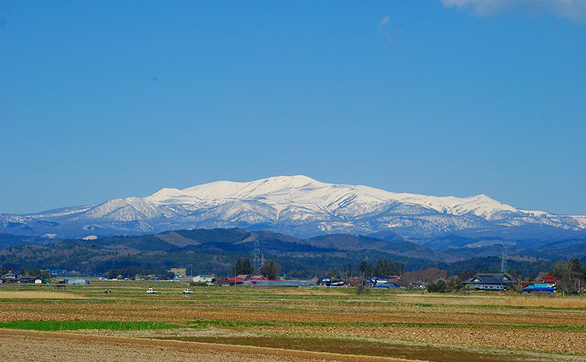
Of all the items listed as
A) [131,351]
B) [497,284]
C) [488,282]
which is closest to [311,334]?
[131,351]

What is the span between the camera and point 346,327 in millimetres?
54438

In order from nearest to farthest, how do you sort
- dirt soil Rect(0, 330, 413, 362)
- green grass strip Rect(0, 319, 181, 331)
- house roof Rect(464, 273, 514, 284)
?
dirt soil Rect(0, 330, 413, 362) → green grass strip Rect(0, 319, 181, 331) → house roof Rect(464, 273, 514, 284)

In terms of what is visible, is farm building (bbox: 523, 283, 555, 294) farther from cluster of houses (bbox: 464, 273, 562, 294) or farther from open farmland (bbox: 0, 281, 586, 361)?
open farmland (bbox: 0, 281, 586, 361)

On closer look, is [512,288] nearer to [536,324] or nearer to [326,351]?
[536,324]

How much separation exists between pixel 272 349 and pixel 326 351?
2739 mm

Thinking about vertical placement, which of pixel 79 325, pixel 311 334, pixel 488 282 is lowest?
pixel 311 334

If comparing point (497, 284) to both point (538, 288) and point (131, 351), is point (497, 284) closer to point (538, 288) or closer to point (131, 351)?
point (538, 288)

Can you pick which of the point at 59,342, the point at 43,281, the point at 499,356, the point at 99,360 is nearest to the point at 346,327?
the point at 499,356

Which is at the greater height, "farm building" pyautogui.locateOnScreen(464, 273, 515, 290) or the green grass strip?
"farm building" pyautogui.locateOnScreen(464, 273, 515, 290)

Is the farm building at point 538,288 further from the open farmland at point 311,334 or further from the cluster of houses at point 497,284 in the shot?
the open farmland at point 311,334

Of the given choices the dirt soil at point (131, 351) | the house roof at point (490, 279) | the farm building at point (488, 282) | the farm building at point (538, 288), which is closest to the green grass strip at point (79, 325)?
the dirt soil at point (131, 351)

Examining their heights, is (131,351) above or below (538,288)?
below

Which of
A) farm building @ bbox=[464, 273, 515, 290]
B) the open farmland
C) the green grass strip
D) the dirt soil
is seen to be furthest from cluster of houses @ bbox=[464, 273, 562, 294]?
the dirt soil

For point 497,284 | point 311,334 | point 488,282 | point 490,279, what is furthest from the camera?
point 490,279
